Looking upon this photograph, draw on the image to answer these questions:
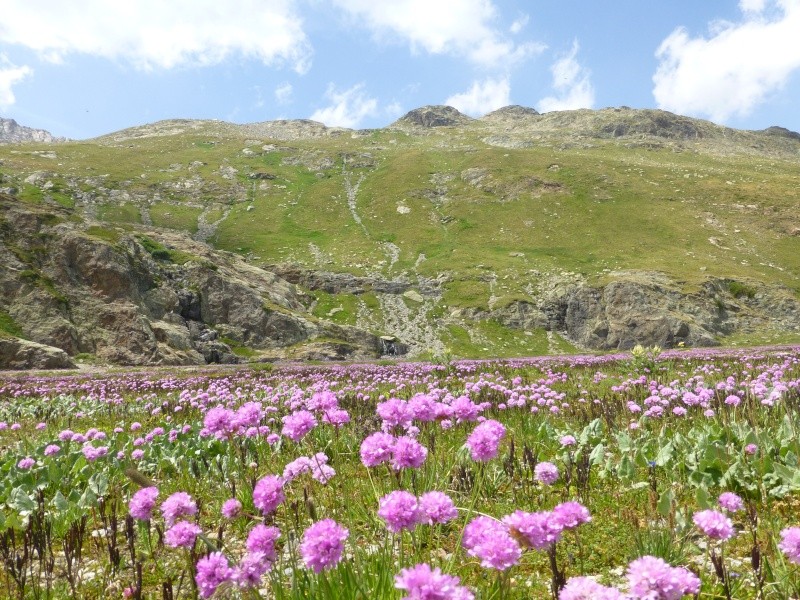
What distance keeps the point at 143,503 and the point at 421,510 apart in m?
1.94

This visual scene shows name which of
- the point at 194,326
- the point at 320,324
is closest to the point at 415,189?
the point at 320,324

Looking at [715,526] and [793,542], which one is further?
[715,526]

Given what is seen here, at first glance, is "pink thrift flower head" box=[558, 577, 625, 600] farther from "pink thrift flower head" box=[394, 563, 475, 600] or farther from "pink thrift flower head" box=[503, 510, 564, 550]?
"pink thrift flower head" box=[394, 563, 475, 600]

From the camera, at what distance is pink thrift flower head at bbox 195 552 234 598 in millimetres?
2180

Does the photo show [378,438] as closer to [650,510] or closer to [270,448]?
[650,510]

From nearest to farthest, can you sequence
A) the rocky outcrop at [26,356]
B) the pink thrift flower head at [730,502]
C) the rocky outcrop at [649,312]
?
the pink thrift flower head at [730,502] → the rocky outcrop at [26,356] → the rocky outcrop at [649,312]

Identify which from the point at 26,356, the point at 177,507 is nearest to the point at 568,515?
the point at 177,507

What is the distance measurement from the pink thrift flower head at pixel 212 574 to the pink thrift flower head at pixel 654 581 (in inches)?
66.8

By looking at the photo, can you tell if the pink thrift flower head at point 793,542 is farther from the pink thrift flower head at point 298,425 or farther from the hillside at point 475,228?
the hillside at point 475,228

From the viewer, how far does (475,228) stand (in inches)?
3922

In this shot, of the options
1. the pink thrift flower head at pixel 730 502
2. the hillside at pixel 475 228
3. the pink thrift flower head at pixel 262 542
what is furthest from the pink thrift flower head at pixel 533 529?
the hillside at pixel 475 228

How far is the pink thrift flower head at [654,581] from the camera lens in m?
1.72

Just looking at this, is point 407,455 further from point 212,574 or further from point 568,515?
point 212,574

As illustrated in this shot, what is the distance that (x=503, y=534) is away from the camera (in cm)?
205
